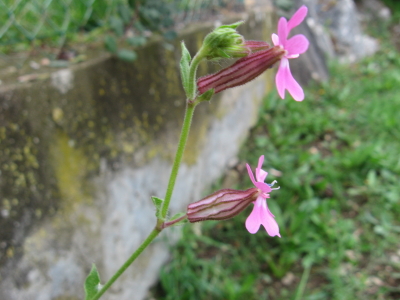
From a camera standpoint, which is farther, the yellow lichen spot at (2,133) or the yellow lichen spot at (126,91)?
the yellow lichen spot at (126,91)

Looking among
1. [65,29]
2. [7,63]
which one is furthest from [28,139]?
[65,29]

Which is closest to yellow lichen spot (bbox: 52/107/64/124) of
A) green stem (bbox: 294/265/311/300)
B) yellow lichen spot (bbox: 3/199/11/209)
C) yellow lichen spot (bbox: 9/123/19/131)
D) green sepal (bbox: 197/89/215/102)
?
yellow lichen spot (bbox: 9/123/19/131)

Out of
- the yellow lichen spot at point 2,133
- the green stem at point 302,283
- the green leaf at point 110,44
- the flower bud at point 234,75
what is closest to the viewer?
the flower bud at point 234,75

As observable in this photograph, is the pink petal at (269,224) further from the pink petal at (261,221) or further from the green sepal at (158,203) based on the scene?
the green sepal at (158,203)

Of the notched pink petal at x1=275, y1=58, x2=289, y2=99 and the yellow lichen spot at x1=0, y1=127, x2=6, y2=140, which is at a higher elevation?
the yellow lichen spot at x1=0, y1=127, x2=6, y2=140

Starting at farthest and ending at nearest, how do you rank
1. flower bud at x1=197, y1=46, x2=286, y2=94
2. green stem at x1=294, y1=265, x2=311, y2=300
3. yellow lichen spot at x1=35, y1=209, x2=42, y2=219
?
green stem at x1=294, y1=265, x2=311, y2=300
yellow lichen spot at x1=35, y1=209, x2=42, y2=219
flower bud at x1=197, y1=46, x2=286, y2=94

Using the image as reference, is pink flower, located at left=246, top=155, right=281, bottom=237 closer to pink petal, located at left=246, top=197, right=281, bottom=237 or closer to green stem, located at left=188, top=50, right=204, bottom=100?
pink petal, located at left=246, top=197, right=281, bottom=237

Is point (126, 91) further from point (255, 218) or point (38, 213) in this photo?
point (255, 218)

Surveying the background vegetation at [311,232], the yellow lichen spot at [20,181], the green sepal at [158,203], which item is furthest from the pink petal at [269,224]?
the background vegetation at [311,232]
